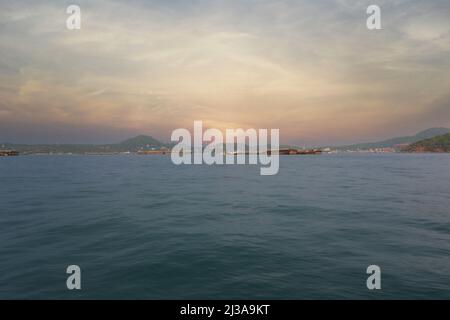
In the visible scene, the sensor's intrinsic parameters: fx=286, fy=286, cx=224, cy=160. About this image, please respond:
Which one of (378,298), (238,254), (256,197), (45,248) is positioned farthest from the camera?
(256,197)

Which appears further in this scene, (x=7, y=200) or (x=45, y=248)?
(x=7, y=200)

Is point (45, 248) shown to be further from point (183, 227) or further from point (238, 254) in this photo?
point (238, 254)

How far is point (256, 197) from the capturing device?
144ft

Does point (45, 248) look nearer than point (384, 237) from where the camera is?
Yes

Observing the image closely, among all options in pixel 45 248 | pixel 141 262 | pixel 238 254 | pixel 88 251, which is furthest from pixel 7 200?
pixel 238 254

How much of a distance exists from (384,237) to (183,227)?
639 inches

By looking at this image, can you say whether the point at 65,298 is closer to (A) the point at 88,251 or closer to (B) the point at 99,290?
(B) the point at 99,290
